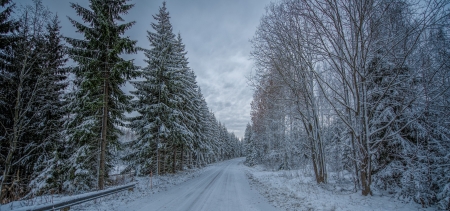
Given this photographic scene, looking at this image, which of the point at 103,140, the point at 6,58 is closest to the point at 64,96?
the point at 6,58

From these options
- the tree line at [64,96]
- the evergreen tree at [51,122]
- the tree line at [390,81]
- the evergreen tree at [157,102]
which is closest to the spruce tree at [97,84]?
the tree line at [64,96]

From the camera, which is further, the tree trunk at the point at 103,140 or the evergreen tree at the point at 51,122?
the evergreen tree at the point at 51,122

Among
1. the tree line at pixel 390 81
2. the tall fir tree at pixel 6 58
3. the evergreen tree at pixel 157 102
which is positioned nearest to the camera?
the tree line at pixel 390 81

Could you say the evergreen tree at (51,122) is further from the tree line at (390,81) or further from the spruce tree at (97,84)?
the tree line at (390,81)

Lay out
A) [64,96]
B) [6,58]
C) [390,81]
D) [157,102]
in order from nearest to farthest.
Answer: [390,81]
[6,58]
[64,96]
[157,102]

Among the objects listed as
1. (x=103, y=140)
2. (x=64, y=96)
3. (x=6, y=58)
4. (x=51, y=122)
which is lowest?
(x=103, y=140)

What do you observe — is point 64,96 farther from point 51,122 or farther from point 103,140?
point 103,140

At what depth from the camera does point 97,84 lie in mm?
10398

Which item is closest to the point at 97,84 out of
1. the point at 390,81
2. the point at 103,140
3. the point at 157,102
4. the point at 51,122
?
the point at 103,140

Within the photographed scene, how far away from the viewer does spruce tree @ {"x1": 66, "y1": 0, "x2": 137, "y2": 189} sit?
1018cm

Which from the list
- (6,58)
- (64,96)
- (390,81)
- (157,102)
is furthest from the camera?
(157,102)

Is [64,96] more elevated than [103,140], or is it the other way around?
[64,96]

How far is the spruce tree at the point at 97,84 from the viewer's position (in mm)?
10180

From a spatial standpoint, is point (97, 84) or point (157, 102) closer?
point (97, 84)
